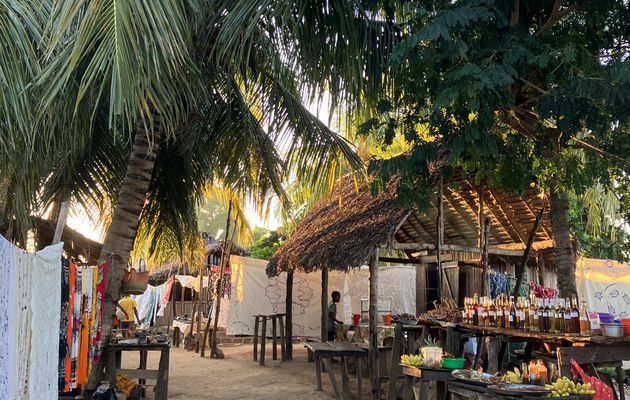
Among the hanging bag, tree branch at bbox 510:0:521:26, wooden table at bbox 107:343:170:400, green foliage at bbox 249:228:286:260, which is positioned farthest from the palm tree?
green foliage at bbox 249:228:286:260

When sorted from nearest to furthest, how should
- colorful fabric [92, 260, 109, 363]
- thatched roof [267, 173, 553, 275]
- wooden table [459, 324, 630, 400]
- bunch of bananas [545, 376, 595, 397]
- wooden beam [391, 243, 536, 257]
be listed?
bunch of bananas [545, 376, 595, 397]
wooden table [459, 324, 630, 400]
colorful fabric [92, 260, 109, 363]
thatched roof [267, 173, 553, 275]
wooden beam [391, 243, 536, 257]

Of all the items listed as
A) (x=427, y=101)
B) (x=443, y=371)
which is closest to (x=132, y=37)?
(x=427, y=101)

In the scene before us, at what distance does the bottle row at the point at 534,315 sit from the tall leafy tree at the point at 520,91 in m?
0.59

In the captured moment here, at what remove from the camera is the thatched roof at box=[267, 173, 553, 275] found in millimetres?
8555

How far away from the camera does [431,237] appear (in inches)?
455

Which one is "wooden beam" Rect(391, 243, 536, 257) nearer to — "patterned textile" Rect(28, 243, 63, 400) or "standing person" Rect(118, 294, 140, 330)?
"patterned textile" Rect(28, 243, 63, 400)

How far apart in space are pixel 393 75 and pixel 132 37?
2635 mm

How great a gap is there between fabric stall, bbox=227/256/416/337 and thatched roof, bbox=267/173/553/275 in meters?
4.62

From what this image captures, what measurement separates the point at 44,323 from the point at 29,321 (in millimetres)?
348

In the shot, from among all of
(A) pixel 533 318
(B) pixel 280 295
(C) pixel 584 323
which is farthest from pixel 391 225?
(B) pixel 280 295

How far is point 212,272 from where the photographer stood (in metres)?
18.4

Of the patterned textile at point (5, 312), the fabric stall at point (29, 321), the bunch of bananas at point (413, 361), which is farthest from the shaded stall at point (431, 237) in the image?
the patterned textile at point (5, 312)

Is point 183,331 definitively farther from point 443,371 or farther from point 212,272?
point 443,371

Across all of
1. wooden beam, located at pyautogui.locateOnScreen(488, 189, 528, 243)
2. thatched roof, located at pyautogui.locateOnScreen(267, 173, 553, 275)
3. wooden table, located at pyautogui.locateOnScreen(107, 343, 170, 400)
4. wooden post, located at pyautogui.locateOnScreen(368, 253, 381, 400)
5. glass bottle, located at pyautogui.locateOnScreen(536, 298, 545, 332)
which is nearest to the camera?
glass bottle, located at pyautogui.locateOnScreen(536, 298, 545, 332)
